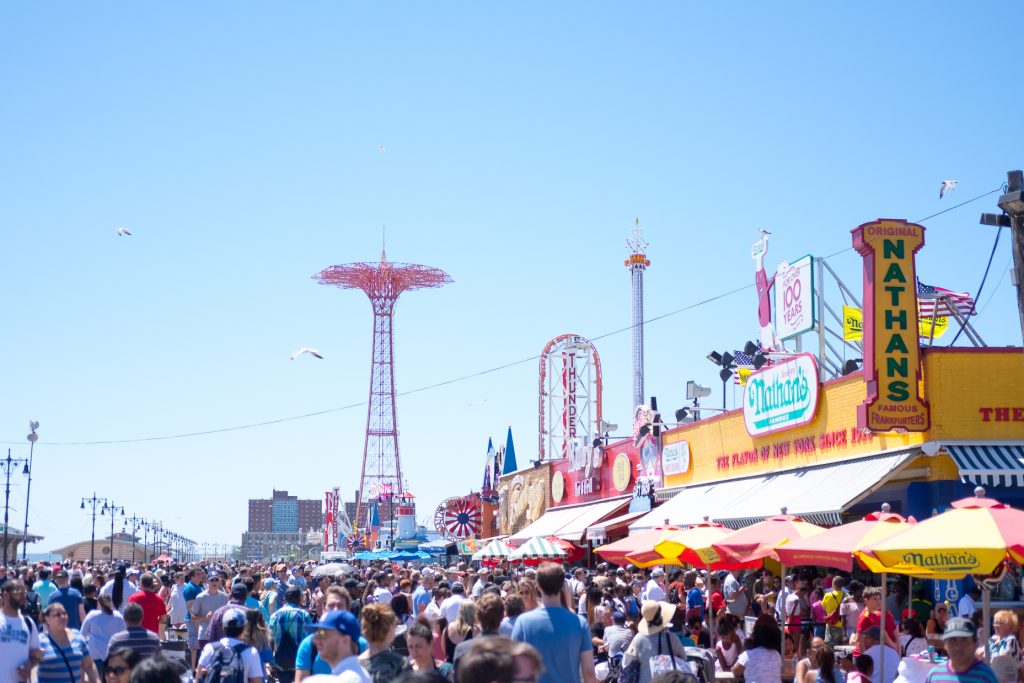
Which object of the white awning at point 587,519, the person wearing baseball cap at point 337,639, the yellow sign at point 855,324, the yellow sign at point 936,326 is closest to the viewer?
the person wearing baseball cap at point 337,639

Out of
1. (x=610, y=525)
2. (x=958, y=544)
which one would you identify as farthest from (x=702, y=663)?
(x=610, y=525)

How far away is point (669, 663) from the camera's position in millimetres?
9211

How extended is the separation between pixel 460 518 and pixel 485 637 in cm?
4882

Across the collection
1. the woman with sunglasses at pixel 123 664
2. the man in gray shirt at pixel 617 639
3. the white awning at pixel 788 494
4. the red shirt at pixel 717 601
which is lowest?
the red shirt at pixel 717 601

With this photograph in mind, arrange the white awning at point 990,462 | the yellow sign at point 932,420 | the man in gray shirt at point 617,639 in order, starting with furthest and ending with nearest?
the yellow sign at point 932,420 < the white awning at point 990,462 < the man in gray shirt at point 617,639

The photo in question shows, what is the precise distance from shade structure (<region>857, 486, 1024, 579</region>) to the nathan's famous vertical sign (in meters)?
7.99

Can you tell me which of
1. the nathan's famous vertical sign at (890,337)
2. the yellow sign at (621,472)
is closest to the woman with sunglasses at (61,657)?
the nathan's famous vertical sign at (890,337)

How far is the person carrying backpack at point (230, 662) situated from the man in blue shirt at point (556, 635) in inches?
80.8

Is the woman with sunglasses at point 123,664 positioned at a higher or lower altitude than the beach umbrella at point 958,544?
lower

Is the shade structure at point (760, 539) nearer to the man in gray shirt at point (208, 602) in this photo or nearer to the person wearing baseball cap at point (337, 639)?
the man in gray shirt at point (208, 602)

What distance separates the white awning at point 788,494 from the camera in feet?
59.3

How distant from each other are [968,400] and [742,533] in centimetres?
533

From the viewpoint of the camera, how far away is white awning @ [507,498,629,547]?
32.8 meters

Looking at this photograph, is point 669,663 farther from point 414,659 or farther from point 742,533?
point 742,533
